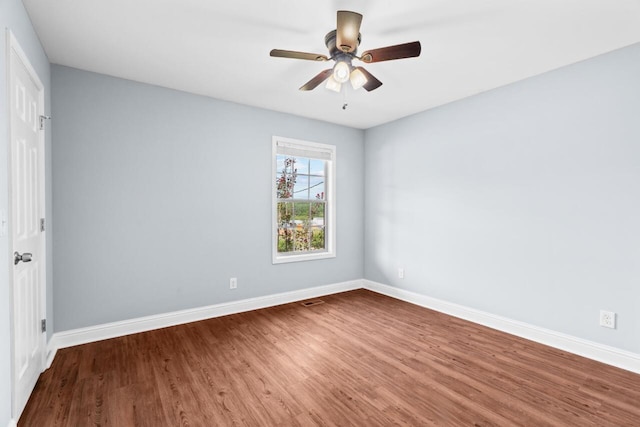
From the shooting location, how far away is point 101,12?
2.12 m

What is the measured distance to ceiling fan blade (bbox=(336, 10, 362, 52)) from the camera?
180cm

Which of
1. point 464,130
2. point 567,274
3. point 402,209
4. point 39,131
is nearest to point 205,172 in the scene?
point 39,131

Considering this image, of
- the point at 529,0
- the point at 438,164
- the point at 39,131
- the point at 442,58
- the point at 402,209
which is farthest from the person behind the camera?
the point at 402,209

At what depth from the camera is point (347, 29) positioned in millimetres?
1886

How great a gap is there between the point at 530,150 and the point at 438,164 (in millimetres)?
1047

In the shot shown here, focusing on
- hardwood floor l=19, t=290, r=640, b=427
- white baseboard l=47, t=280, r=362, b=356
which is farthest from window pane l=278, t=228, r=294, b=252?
hardwood floor l=19, t=290, r=640, b=427

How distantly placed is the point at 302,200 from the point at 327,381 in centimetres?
268

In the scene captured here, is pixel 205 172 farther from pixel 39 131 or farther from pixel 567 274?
pixel 567 274

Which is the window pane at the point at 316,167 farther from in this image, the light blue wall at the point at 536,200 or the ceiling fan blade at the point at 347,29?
the ceiling fan blade at the point at 347,29

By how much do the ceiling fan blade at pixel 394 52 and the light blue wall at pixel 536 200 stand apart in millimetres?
1823

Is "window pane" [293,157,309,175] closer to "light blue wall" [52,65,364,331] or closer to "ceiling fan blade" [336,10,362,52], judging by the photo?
"light blue wall" [52,65,364,331]

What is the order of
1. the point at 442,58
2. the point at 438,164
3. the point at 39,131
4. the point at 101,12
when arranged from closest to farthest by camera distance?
the point at 101,12
the point at 39,131
the point at 442,58
the point at 438,164

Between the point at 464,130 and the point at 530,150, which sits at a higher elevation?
the point at 464,130

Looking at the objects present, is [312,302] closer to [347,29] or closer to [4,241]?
[4,241]
